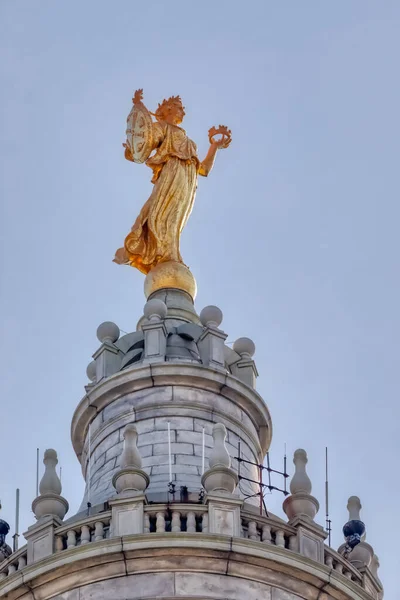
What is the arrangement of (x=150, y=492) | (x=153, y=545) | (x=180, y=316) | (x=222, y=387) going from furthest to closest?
1. (x=180, y=316)
2. (x=222, y=387)
3. (x=150, y=492)
4. (x=153, y=545)

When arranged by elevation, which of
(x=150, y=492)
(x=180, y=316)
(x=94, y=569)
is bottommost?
(x=94, y=569)

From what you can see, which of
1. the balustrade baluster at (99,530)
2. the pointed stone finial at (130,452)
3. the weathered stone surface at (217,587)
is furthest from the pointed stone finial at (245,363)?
the weathered stone surface at (217,587)

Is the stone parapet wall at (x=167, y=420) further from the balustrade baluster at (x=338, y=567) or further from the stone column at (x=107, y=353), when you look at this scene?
the balustrade baluster at (x=338, y=567)

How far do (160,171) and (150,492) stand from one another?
11889 mm

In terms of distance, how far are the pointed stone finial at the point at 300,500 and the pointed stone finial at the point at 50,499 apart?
4516 mm

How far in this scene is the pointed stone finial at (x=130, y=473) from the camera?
146ft

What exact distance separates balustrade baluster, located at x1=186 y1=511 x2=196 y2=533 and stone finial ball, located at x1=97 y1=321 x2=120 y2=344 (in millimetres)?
8248

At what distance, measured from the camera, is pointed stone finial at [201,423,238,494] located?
1747 inches

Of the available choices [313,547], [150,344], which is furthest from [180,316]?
[313,547]

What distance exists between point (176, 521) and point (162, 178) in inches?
549

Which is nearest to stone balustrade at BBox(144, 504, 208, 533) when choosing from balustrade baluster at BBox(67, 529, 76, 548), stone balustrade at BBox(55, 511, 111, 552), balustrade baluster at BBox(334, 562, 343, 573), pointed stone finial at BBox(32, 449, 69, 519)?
stone balustrade at BBox(55, 511, 111, 552)

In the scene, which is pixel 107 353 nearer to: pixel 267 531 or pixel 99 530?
pixel 99 530

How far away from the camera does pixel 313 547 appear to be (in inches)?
1748

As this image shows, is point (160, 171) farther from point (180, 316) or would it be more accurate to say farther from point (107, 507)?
point (107, 507)
